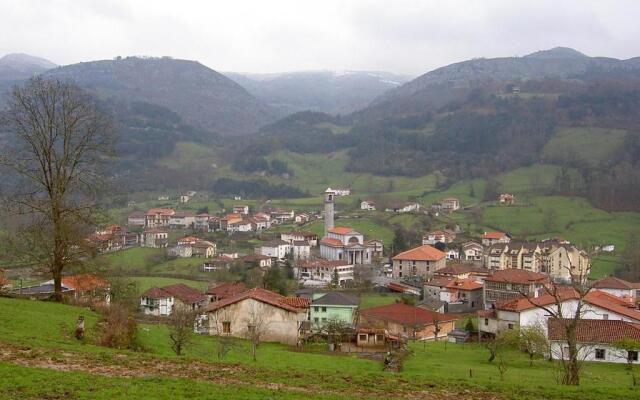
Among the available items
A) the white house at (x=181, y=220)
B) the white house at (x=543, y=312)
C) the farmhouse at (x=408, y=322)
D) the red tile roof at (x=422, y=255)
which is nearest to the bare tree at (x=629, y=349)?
the white house at (x=543, y=312)

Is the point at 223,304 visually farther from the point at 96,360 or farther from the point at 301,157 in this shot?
the point at 301,157

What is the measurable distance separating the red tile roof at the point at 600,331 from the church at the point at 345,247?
43757mm

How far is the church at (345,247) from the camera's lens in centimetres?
7306

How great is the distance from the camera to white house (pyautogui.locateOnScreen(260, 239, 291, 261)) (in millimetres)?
70938

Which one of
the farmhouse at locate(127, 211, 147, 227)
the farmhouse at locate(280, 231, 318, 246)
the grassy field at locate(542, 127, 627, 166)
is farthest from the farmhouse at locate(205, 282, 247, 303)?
the grassy field at locate(542, 127, 627, 166)

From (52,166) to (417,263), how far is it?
50038 millimetres

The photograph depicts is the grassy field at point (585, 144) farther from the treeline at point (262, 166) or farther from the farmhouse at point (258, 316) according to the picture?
the farmhouse at point (258, 316)

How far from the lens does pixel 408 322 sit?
35625 millimetres

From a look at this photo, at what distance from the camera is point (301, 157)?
5842 inches

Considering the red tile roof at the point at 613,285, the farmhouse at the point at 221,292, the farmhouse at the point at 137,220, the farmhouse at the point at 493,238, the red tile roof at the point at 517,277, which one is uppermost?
the farmhouse at the point at 137,220

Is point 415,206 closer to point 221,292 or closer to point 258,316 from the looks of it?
point 221,292

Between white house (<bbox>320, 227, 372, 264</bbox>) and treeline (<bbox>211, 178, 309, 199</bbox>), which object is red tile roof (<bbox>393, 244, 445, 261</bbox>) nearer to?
white house (<bbox>320, 227, 372, 264</bbox>)

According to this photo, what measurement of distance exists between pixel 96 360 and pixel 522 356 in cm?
2009

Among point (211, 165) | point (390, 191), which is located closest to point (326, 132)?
point (211, 165)
